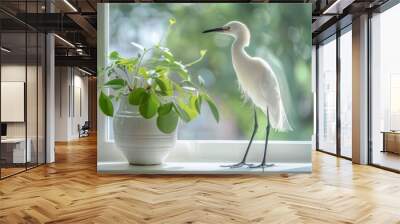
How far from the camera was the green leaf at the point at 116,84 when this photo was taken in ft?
18.2

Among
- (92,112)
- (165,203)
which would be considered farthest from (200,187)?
(92,112)

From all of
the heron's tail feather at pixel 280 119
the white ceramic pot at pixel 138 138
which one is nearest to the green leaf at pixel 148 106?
the white ceramic pot at pixel 138 138

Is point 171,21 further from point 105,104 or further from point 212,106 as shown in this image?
point 105,104

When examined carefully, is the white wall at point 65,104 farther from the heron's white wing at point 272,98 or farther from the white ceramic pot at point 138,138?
the heron's white wing at point 272,98

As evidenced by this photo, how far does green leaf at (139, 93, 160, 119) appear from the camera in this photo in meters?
5.44

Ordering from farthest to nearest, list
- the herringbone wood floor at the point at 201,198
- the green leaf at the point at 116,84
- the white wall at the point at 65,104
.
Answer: the white wall at the point at 65,104, the green leaf at the point at 116,84, the herringbone wood floor at the point at 201,198

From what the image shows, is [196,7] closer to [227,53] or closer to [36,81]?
[227,53]

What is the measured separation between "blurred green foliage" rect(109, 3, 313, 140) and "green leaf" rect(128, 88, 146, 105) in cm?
63

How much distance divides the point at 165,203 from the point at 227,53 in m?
2.62

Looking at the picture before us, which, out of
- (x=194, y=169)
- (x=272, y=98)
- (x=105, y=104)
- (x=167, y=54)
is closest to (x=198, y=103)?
(x=167, y=54)

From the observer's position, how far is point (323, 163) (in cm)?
743

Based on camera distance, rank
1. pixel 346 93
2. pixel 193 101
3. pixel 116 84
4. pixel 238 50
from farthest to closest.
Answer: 1. pixel 346 93
2. pixel 238 50
3. pixel 193 101
4. pixel 116 84

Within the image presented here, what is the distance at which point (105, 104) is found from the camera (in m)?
5.62

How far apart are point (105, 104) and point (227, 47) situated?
1952 mm
